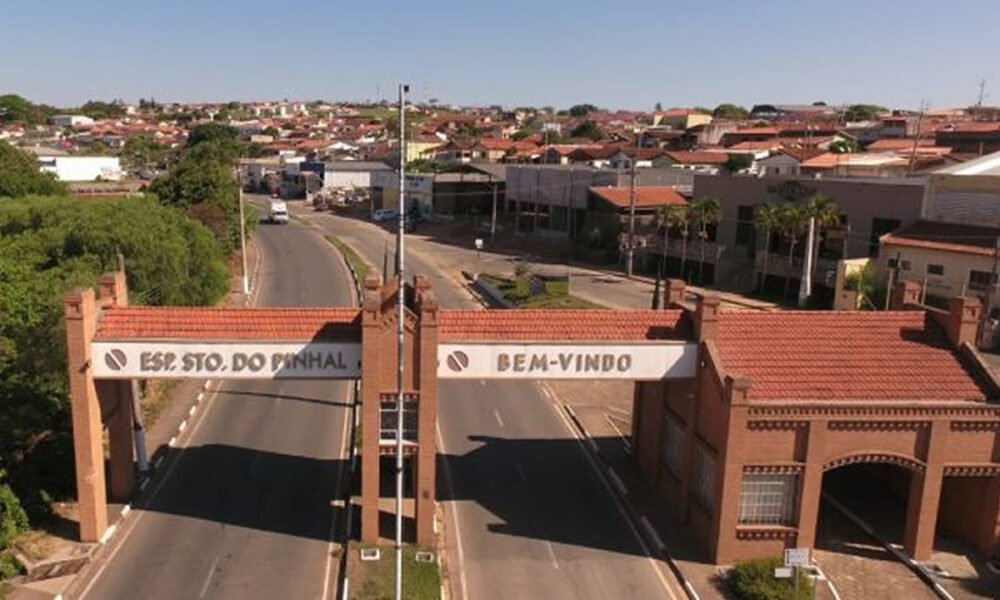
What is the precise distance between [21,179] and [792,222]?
6748 cm

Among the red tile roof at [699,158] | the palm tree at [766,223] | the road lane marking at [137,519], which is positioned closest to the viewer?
the road lane marking at [137,519]

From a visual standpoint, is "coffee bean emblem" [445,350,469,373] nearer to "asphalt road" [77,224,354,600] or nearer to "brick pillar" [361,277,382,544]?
"brick pillar" [361,277,382,544]

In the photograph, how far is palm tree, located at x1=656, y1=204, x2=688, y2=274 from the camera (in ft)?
247

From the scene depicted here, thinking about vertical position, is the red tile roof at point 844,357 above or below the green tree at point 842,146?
below

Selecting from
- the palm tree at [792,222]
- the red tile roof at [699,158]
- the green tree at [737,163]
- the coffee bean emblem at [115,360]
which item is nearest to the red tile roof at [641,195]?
the palm tree at [792,222]

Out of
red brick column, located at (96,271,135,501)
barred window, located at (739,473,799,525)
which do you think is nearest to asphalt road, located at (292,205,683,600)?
barred window, located at (739,473,799,525)

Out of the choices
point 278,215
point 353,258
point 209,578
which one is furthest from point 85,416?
point 278,215

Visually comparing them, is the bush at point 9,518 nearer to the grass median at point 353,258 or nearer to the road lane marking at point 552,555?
the road lane marking at point 552,555

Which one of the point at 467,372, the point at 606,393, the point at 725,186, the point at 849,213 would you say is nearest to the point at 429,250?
the point at 725,186

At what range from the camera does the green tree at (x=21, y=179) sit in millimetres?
79938

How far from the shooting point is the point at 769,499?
2789 cm

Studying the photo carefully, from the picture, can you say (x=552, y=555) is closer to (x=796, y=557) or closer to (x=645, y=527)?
(x=645, y=527)

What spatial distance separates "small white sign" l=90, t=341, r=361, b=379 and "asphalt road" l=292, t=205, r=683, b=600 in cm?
687

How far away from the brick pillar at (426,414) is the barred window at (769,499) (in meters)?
9.83
